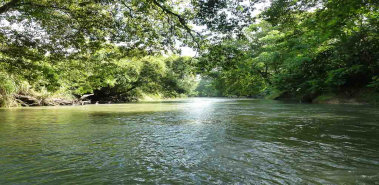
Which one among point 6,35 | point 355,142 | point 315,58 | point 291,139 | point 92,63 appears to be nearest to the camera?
point 355,142

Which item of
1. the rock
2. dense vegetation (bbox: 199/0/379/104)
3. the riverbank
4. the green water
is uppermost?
dense vegetation (bbox: 199/0/379/104)

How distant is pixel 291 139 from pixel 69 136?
16.0 feet

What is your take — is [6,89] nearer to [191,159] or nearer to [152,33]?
[152,33]

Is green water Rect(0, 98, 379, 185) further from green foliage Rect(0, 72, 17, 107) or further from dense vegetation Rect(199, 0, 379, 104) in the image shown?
green foliage Rect(0, 72, 17, 107)

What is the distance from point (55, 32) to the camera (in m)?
12.3

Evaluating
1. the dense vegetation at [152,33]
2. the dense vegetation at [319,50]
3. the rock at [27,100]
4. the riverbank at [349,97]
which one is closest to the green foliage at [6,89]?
the dense vegetation at [152,33]

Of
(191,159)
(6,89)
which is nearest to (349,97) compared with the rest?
(191,159)

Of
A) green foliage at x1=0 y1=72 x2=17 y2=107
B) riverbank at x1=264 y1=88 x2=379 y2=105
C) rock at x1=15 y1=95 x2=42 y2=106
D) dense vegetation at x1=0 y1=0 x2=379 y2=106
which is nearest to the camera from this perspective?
dense vegetation at x1=0 y1=0 x2=379 y2=106

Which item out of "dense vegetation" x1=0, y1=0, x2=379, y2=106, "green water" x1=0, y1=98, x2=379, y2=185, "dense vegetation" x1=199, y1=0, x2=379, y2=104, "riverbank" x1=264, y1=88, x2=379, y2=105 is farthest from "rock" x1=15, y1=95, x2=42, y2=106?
"riverbank" x1=264, y1=88, x2=379, y2=105

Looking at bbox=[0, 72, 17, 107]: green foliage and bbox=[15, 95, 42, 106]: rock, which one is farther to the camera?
bbox=[15, 95, 42, 106]: rock

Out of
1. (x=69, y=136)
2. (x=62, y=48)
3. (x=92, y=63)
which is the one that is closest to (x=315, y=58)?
(x=92, y=63)

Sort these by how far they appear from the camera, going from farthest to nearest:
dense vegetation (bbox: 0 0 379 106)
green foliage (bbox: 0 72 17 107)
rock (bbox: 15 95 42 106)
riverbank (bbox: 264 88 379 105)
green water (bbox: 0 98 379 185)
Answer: rock (bbox: 15 95 42 106), riverbank (bbox: 264 88 379 105), green foliage (bbox: 0 72 17 107), dense vegetation (bbox: 0 0 379 106), green water (bbox: 0 98 379 185)

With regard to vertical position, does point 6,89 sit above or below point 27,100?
above

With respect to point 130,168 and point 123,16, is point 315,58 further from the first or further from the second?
point 130,168
